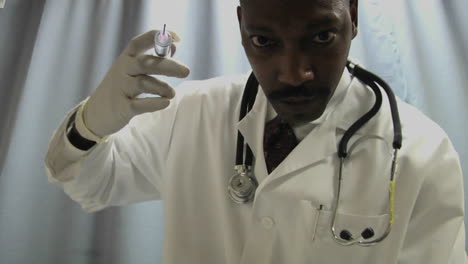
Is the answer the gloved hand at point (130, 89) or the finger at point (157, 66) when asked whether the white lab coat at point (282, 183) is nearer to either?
the gloved hand at point (130, 89)

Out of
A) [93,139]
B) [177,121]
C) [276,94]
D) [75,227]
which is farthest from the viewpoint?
[75,227]

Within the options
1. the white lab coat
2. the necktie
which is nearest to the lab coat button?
the white lab coat

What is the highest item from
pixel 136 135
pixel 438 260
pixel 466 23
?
pixel 466 23

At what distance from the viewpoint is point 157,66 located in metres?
0.71

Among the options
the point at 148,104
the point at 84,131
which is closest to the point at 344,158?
the point at 148,104

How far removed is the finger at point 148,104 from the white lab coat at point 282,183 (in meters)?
0.15

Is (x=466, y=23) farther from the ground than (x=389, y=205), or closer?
farther from the ground

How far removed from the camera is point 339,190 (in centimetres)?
69

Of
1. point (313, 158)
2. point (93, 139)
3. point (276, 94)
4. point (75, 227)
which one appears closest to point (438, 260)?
point (313, 158)

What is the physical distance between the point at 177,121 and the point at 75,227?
0.59 meters

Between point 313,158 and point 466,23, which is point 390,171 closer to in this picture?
point 313,158

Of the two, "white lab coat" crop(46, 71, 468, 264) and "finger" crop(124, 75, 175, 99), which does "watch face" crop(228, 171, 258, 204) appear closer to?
"white lab coat" crop(46, 71, 468, 264)

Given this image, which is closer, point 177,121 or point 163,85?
point 163,85

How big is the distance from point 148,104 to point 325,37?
37cm
